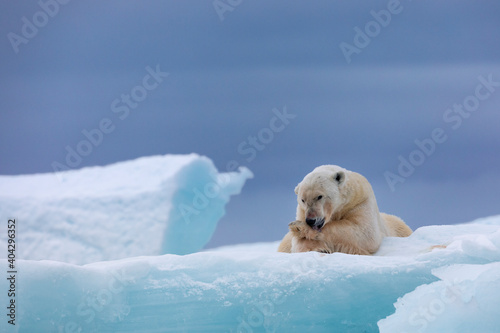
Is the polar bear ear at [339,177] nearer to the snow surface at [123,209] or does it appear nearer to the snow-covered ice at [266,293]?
the snow-covered ice at [266,293]

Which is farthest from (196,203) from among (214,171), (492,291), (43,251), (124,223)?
(492,291)

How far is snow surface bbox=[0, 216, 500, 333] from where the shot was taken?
158 inches

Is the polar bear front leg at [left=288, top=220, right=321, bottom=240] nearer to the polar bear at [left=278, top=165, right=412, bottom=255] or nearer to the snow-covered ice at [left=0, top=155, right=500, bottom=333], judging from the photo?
the polar bear at [left=278, top=165, right=412, bottom=255]

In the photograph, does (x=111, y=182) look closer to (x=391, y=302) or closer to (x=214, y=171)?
(x=214, y=171)

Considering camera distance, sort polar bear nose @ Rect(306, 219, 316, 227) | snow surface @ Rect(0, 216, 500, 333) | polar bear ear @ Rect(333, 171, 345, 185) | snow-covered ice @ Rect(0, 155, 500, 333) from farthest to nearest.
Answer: polar bear ear @ Rect(333, 171, 345, 185) < polar bear nose @ Rect(306, 219, 316, 227) < snow surface @ Rect(0, 216, 500, 333) < snow-covered ice @ Rect(0, 155, 500, 333)

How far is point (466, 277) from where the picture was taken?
3.86 meters

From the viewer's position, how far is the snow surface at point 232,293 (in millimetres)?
4008

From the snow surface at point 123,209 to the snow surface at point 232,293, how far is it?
18.1ft

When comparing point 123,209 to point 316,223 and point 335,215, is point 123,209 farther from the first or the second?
point 316,223

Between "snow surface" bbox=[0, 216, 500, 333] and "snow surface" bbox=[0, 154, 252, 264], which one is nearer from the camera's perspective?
"snow surface" bbox=[0, 216, 500, 333]

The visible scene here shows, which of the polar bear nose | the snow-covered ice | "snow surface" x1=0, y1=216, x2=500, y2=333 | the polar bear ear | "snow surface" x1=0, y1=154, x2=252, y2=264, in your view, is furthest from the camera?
"snow surface" x1=0, y1=154, x2=252, y2=264

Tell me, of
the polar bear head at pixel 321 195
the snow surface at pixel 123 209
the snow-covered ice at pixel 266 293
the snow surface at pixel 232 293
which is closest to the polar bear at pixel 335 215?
the polar bear head at pixel 321 195

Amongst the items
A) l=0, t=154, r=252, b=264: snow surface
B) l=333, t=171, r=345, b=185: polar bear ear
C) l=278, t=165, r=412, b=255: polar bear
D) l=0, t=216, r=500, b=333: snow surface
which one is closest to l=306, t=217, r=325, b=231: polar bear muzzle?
l=278, t=165, r=412, b=255: polar bear

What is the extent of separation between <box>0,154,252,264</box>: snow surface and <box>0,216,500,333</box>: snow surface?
5532mm
